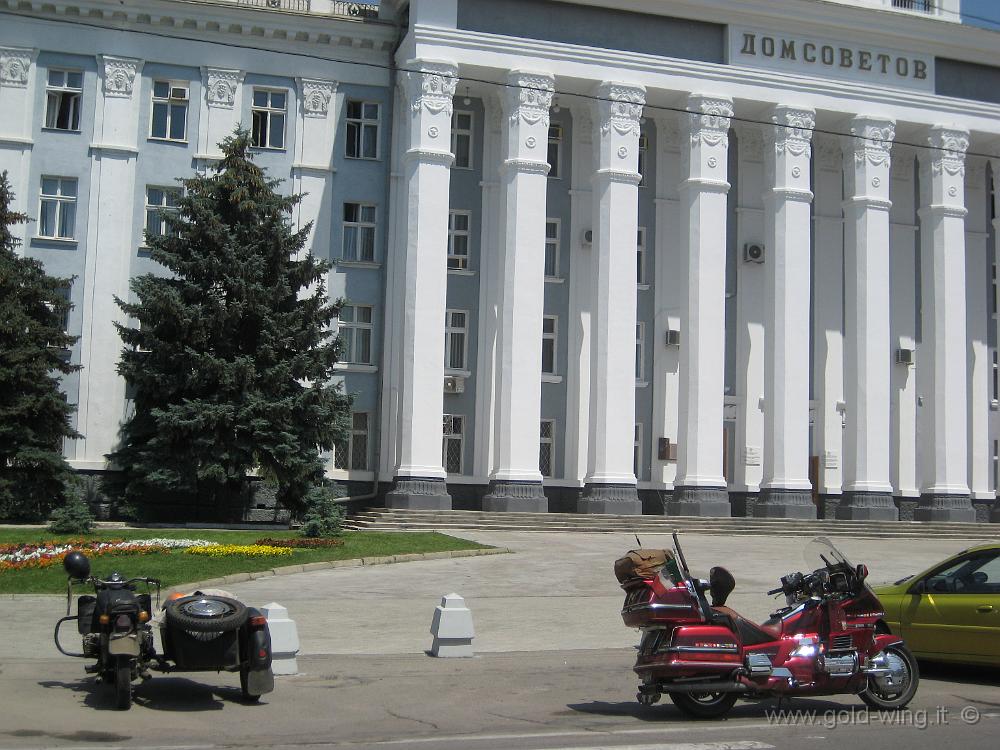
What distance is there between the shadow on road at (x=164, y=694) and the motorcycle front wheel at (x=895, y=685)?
205 inches

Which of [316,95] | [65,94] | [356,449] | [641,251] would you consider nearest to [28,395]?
[356,449]

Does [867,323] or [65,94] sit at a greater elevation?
[65,94]

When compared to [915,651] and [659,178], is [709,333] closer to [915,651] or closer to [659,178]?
[659,178]

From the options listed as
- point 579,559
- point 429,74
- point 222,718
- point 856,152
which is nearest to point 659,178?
point 856,152

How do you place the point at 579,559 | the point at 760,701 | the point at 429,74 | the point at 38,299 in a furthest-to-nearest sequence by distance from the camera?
the point at 429,74
the point at 38,299
the point at 579,559
the point at 760,701

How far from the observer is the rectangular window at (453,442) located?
35500 millimetres

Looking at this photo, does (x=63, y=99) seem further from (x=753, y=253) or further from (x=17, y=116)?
(x=753, y=253)

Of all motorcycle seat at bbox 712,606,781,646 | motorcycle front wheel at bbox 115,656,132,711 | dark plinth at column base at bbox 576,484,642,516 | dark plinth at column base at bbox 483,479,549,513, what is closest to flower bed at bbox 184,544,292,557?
dark plinth at column base at bbox 483,479,549,513

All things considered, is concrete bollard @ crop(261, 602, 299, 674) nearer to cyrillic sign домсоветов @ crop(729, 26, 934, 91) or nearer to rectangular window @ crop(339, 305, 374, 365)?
rectangular window @ crop(339, 305, 374, 365)

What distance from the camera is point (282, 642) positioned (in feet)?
37.2

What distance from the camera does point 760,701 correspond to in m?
10.3

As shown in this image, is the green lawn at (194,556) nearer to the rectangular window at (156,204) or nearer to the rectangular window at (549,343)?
the rectangular window at (549,343)

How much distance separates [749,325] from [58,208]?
21.7 meters

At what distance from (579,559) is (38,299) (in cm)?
1568
